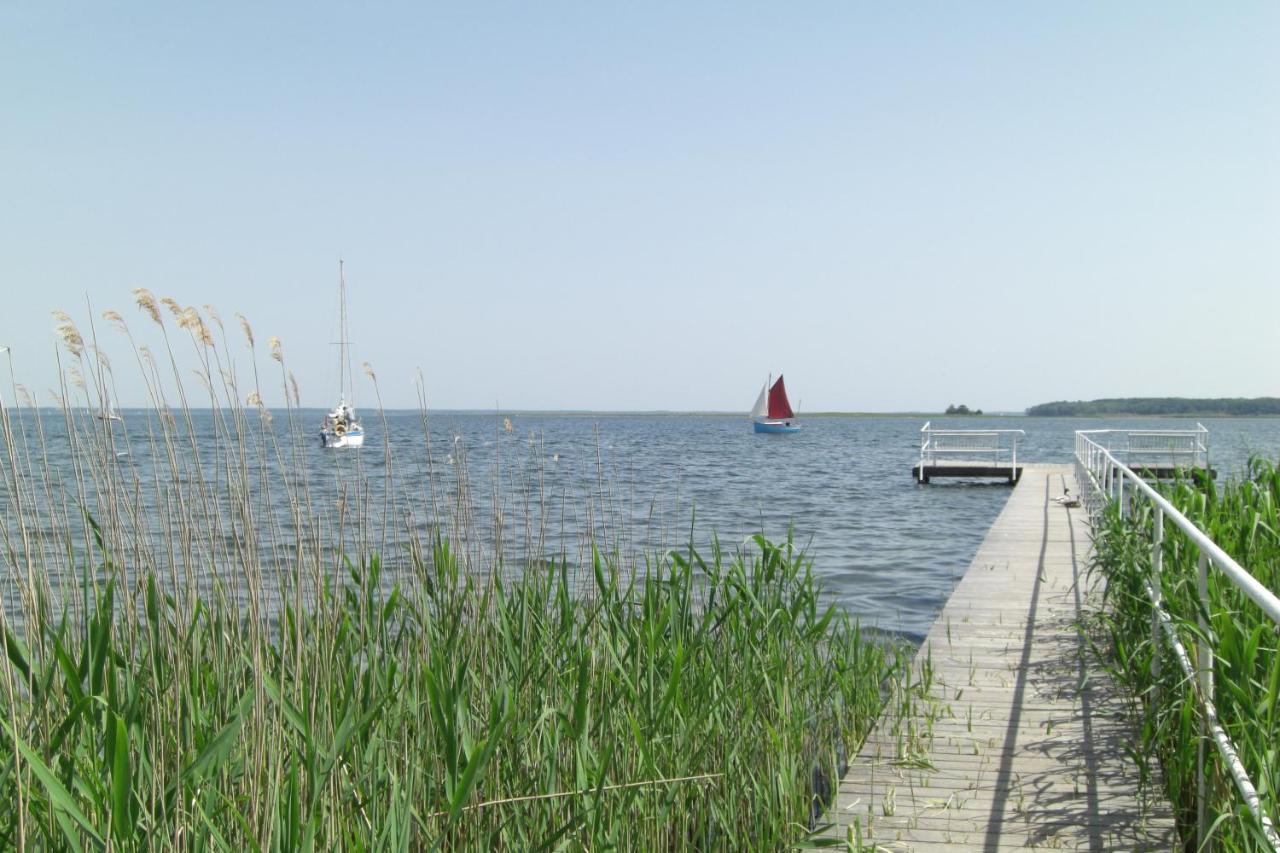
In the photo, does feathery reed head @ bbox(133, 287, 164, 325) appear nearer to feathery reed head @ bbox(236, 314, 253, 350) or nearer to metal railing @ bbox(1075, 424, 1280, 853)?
feathery reed head @ bbox(236, 314, 253, 350)

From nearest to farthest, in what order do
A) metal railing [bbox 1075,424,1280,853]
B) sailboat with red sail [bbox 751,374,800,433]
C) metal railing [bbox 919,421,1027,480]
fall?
metal railing [bbox 1075,424,1280,853], metal railing [bbox 919,421,1027,480], sailboat with red sail [bbox 751,374,800,433]

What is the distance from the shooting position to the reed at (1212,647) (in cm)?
248

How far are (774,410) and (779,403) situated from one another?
54 centimetres

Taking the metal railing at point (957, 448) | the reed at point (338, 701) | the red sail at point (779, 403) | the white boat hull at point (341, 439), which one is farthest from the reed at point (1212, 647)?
the red sail at point (779, 403)

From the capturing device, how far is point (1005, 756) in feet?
13.0

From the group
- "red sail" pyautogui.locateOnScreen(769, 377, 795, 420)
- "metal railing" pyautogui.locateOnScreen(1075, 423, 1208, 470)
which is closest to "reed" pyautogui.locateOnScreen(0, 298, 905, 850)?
"metal railing" pyautogui.locateOnScreen(1075, 423, 1208, 470)

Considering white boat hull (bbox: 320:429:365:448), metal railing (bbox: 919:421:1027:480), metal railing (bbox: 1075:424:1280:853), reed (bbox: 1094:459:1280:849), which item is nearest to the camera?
metal railing (bbox: 1075:424:1280:853)

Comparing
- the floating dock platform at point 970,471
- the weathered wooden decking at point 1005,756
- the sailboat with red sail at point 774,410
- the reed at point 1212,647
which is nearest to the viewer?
the reed at point 1212,647

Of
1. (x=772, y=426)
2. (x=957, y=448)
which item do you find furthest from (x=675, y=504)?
(x=772, y=426)

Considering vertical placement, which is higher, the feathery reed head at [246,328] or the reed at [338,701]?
the feathery reed head at [246,328]

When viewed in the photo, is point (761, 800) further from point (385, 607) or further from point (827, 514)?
point (827, 514)

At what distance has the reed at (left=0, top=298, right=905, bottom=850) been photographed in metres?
2.13

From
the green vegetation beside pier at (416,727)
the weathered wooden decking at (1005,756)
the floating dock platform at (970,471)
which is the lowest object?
the weathered wooden decking at (1005,756)

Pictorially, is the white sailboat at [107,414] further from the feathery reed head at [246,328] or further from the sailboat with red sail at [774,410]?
the sailboat with red sail at [774,410]
